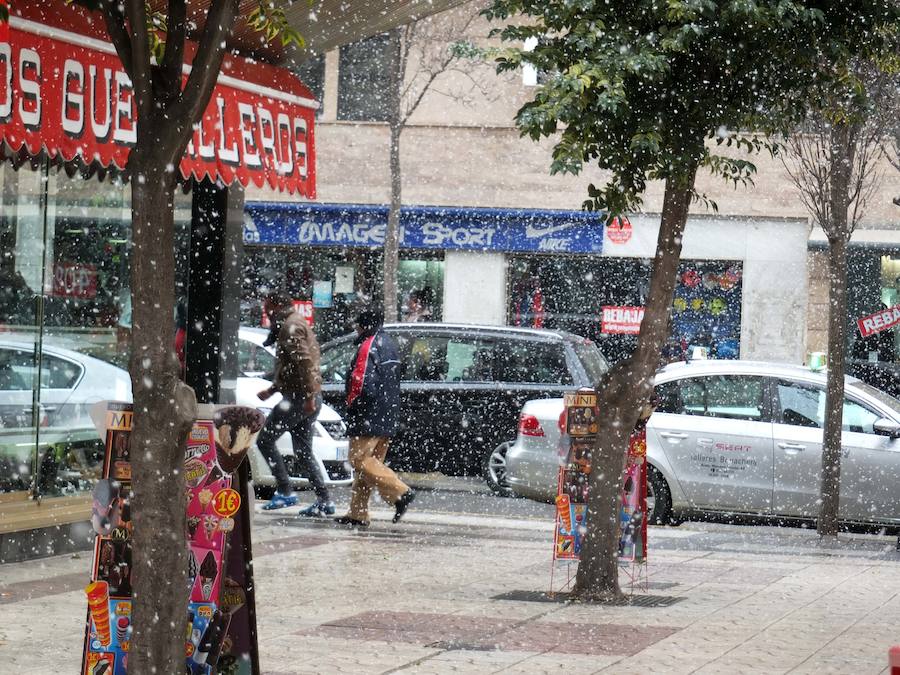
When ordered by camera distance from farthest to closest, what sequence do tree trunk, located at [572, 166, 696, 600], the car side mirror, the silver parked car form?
the silver parked car → the car side mirror → tree trunk, located at [572, 166, 696, 600]

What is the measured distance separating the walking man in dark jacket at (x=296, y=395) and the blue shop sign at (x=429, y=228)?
13.9 m

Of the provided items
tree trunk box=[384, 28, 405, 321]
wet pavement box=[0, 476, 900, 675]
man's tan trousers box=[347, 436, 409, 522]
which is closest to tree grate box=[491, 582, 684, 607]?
wet pavement box=[0, 476, 900, 675]

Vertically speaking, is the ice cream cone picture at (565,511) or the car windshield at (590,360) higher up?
the car windshield at (590,360)

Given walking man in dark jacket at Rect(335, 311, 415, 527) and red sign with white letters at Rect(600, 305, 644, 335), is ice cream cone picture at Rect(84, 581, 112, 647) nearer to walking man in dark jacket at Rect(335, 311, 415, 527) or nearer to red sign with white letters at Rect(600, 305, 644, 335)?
walking man in dark jacket at Rect(335, 311, 415, 527)

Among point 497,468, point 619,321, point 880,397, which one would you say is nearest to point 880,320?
point 880,397

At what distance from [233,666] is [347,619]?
2.63 metres

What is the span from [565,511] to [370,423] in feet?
11.9

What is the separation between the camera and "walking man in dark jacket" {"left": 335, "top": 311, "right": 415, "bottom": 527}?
1295 centimetres

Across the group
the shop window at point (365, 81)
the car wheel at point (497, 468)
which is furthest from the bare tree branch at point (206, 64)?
the shop window at point (365, 81)

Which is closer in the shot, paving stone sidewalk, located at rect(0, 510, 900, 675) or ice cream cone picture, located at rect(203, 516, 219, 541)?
ice cream cone picture, located at rect(203, 516, 219, 541)

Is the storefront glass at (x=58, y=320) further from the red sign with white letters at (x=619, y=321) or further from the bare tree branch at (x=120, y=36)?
the red sign with white letters at (x=619, y=321)

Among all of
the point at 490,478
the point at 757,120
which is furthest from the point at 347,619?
the point at 490,478

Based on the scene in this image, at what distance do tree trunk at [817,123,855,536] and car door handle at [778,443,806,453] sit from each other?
0.47m

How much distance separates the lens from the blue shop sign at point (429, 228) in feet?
89.6
